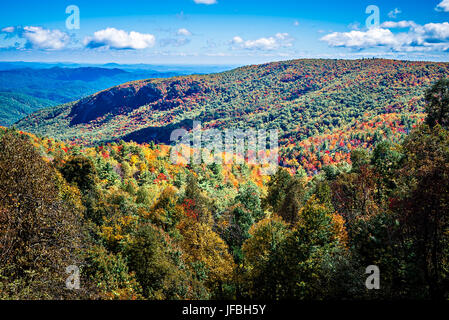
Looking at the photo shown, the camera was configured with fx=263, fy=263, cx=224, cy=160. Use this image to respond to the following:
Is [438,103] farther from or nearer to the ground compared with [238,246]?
farther from the ground

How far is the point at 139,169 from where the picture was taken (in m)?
79.1

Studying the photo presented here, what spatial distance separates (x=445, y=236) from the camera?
49.6ft

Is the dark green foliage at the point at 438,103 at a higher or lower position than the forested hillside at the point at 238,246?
higher

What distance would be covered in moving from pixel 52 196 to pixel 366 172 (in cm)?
3253

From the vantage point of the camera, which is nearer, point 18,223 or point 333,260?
point 18,223

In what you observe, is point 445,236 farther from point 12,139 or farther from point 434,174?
point 12,139

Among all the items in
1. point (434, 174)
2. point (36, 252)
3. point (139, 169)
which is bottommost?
point (139, 169)

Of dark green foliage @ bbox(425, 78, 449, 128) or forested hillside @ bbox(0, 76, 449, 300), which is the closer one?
forested hillside @ bbox(0, 76, 449, 300)

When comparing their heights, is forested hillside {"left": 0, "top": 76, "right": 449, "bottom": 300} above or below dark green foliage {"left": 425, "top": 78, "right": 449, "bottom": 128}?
below

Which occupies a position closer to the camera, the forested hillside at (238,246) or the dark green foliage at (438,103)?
the forested hillside at (238,246)
